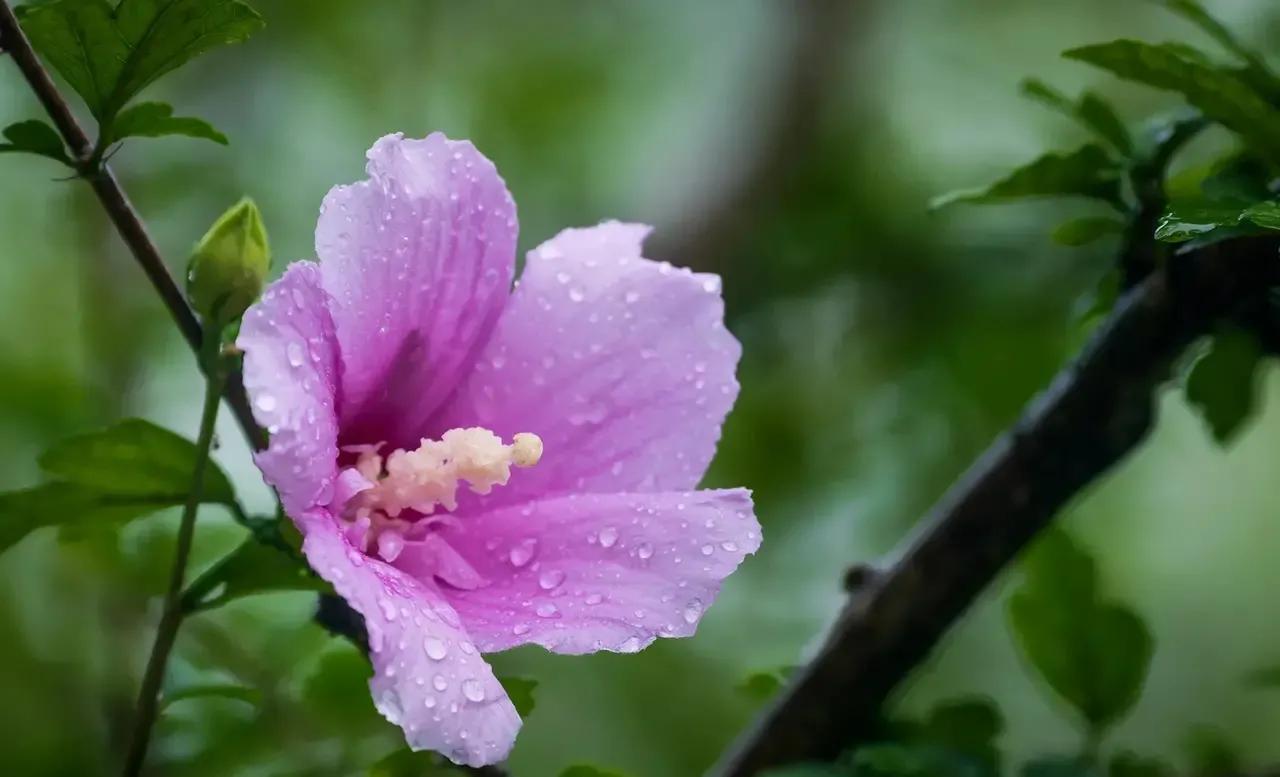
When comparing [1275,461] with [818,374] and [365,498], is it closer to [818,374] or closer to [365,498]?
[818,374]

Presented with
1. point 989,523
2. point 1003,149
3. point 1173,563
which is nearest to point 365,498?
point 989,523

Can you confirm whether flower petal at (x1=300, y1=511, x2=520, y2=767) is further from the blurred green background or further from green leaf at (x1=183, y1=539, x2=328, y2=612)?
the blurred green background

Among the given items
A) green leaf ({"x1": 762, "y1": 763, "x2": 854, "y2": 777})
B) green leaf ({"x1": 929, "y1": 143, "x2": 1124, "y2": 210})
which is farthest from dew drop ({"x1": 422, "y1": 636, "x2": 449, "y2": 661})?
green leaf ({"x1": 929, "y1": 143, "x2": 1124, "y2": 210})

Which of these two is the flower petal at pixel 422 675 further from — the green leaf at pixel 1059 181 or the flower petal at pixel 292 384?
the green leaf at pixel 1059 181

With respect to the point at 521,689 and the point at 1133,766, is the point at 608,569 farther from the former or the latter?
the point at 1133,766

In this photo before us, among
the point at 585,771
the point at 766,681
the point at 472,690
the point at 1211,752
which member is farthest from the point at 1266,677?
the point at 472,690

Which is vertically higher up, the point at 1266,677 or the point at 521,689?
the point at 521,689
